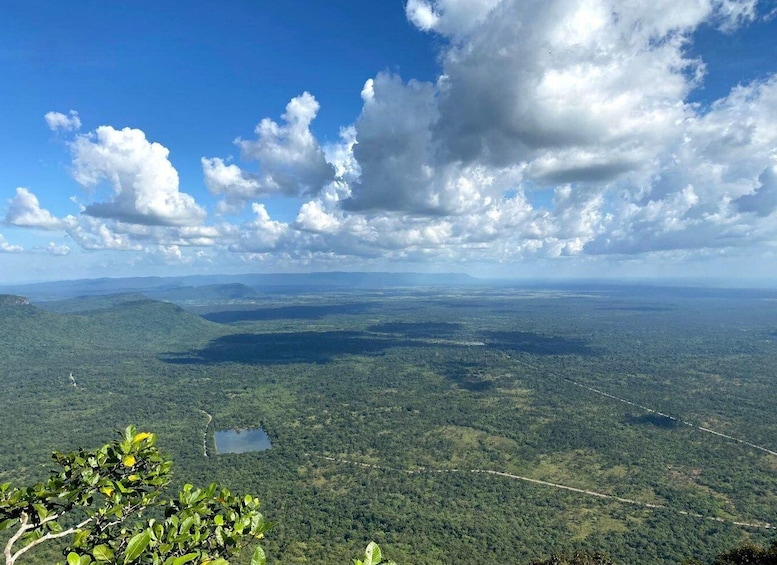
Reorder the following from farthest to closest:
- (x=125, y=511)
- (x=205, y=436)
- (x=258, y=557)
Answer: (x=205, y=436)
(x=125, y=511)
(x=258, y=557)

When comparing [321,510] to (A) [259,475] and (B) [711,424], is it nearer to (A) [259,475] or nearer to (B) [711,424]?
(A) [259,475]

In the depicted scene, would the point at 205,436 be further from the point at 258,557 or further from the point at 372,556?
the point at 372,556

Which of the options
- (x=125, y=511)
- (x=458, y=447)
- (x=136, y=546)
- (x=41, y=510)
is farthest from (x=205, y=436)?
(x=136, y=546)

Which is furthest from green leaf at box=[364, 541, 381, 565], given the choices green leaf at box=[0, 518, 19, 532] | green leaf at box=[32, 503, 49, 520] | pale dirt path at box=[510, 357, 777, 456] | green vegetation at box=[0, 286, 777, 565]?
pale dirt path at box=[510, 357, 777, 456]

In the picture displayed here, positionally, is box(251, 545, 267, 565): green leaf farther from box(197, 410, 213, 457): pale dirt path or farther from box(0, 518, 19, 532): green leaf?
box(197, 410, 213, 457): pale dirt path

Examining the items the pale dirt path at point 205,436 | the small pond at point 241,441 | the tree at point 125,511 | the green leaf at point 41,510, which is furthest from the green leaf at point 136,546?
the small pond at point 241,441
